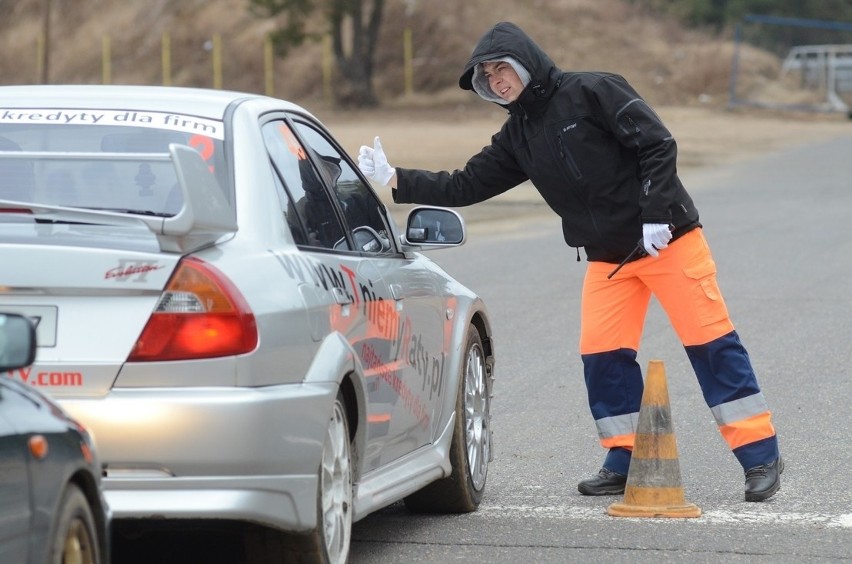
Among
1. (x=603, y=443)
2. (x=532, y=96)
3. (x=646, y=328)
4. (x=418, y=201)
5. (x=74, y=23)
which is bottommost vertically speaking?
(x=74, y=23)

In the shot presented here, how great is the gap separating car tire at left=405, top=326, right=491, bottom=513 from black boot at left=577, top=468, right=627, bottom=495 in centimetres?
41

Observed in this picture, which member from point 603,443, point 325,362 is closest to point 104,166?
point 325,362

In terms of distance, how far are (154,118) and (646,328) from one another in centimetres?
719

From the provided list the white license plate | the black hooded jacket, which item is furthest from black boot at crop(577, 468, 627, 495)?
the white license plate

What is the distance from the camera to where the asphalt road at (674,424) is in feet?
18.9

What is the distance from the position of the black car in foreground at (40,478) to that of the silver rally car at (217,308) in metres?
0.47

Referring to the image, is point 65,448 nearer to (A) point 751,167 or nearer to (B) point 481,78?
(B) point 481,78

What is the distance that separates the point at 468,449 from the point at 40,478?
3034mm

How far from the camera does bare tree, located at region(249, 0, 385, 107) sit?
53.7 meters

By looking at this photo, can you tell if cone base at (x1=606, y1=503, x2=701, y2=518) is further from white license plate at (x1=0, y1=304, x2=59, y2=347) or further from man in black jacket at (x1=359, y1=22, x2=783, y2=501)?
white license plate at (x1=0, y1=304, x2=59, y2=347)

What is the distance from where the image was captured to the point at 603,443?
691 cm

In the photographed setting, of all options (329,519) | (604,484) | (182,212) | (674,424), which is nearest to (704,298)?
(604,484)

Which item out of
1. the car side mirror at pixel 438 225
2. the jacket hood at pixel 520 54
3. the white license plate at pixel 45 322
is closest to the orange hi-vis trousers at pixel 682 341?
the jacket hood at pixel 520 54

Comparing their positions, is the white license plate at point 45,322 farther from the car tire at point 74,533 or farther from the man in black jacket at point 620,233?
the man in black jacket at point 620,233
